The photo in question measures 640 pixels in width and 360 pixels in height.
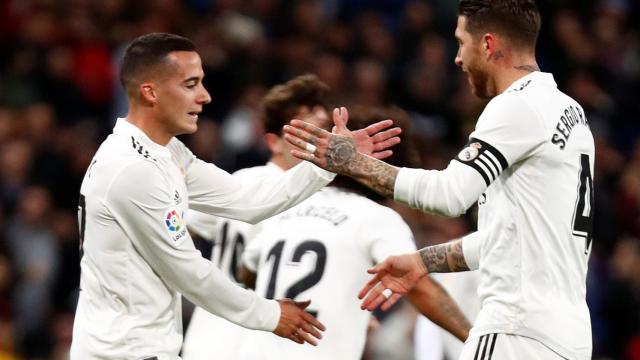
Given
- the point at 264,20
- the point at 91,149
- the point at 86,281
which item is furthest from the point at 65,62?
the point at 86,281

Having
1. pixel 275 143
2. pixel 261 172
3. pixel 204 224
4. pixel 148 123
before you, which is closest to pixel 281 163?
pixel 275 143

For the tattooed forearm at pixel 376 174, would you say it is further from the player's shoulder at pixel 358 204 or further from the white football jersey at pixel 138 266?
the player's shoulder at pixel 358 204

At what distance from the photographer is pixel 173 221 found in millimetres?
5410

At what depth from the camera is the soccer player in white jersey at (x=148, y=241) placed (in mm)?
5348

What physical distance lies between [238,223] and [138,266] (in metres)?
1.87

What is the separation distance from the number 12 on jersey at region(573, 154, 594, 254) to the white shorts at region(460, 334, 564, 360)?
48cm

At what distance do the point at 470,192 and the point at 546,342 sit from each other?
0.68 meters

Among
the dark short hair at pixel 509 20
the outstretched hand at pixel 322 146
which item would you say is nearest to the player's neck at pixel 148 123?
the outstretched hand at pixel 322 146

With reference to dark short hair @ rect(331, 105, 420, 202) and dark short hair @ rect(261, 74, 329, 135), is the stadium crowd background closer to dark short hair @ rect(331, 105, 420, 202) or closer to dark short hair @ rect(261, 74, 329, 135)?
dark short hair @ rect(261, 74, 329, 135)

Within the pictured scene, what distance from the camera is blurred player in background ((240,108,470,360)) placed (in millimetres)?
6277

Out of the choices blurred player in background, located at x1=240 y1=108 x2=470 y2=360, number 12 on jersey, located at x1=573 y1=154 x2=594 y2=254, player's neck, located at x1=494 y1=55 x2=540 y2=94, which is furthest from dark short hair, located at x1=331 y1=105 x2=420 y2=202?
number 12 on jersey, located at x1=573 y1=154 x2=594 y2=254

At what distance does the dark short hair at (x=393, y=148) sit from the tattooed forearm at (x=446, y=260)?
85 cm

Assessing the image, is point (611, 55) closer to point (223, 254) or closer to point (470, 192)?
point (223, 254)

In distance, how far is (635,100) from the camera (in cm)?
1452
